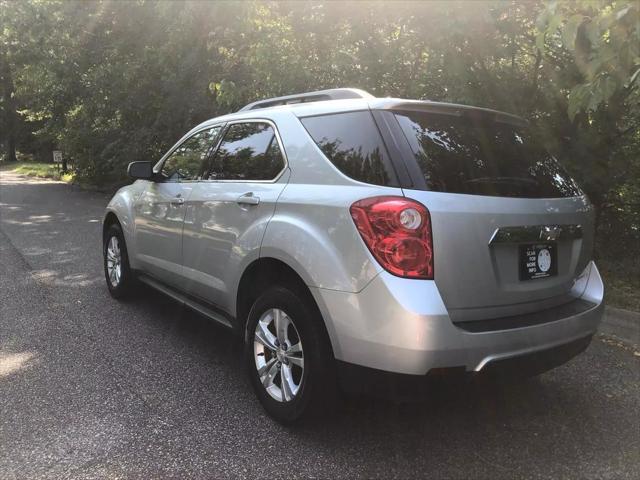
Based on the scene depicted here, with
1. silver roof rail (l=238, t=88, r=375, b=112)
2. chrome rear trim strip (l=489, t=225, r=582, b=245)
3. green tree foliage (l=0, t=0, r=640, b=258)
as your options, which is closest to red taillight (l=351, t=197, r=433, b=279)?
chrome rear trim strip (l=489, t=225, r=582, b=245)

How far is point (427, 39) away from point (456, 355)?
16.4 feet

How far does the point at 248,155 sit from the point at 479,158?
1.52 metres

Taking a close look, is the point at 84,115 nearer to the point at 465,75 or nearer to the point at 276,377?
the point at 465,75

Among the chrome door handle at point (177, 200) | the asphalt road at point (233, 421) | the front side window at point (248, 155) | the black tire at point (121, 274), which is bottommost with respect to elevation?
Result: the asphalt road at point (233, 421)

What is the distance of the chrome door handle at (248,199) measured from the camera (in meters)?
3.33

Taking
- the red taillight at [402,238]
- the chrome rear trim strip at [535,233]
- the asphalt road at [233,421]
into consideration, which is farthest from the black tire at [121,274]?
the chrome rear trim strip at [535,233]

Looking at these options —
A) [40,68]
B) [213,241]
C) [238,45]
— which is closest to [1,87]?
[40,68]

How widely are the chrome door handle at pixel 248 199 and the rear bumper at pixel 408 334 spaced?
863mm

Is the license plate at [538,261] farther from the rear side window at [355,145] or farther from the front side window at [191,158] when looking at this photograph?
the front side window at [191,158]

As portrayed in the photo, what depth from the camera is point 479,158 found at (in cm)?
292

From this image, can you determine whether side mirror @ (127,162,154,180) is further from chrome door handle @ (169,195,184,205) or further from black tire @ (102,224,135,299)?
black tire @ (102,224,135,299)

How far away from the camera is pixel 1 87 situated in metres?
45.2

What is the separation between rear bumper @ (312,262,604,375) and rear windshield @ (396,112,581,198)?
0.55 metres

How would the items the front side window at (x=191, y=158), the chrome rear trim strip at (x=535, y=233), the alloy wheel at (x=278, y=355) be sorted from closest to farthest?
the chrome rear trim strip at (x=535, y=233) < the alloy wheel at (x=278, y=355) < the front side window at (x=191, y=158)
